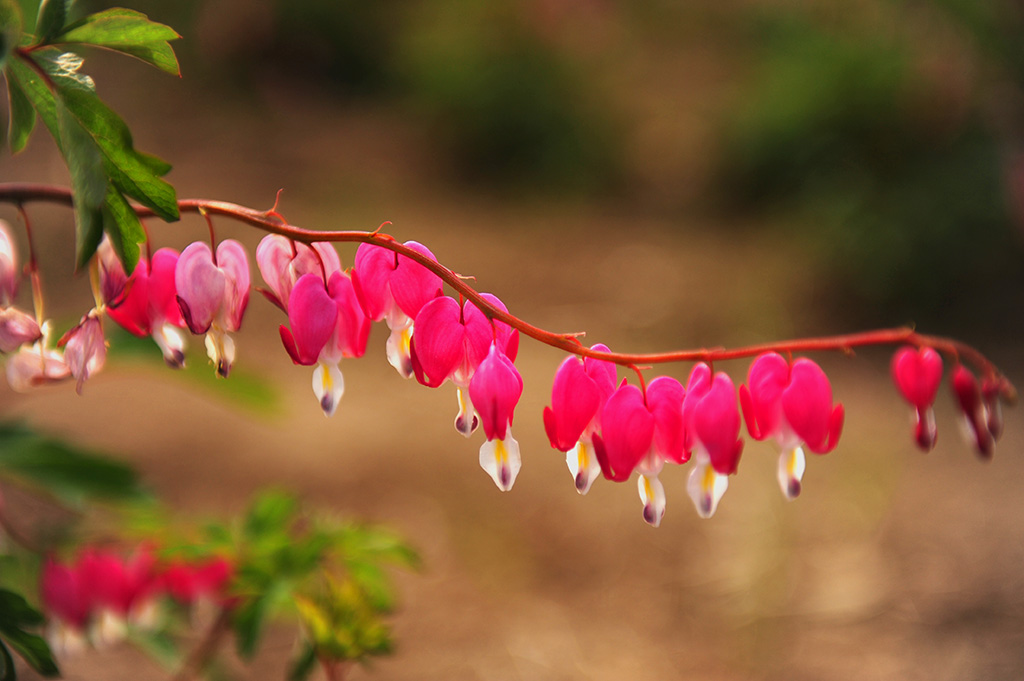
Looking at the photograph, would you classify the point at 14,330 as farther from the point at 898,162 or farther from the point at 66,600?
the point at 898,162

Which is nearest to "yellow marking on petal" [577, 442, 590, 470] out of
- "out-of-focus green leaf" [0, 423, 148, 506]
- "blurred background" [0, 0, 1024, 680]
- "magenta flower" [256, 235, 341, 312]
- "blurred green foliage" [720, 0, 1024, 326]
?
"magenta flower" [256, 235, 341, 312]

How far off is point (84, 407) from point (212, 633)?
2.19 m

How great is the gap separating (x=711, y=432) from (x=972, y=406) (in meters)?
0.23

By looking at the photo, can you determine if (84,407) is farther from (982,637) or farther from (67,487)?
(982,637)

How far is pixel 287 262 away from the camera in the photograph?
1.98ft

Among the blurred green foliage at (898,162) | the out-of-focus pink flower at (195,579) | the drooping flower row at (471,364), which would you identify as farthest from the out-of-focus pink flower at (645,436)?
the blurred green foliage at (898,162)

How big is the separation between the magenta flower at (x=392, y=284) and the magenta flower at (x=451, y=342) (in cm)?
2

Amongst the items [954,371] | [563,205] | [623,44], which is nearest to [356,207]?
[563,205]

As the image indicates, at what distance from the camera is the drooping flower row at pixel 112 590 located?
980 millimetres

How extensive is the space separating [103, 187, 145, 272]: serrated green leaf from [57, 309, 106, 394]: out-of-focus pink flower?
9cm

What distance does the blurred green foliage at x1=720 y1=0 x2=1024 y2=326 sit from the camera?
3.75 m

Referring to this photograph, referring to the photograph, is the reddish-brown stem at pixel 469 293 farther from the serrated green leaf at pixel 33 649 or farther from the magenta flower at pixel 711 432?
the serrated green leaf at pixel 33 649

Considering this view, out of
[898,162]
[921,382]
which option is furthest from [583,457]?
[898,162]

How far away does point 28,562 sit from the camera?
3.79 feet
